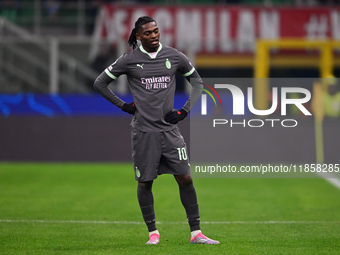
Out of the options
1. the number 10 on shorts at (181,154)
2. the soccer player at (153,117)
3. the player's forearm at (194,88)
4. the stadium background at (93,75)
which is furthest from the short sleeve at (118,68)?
the stadium background at (93,75)

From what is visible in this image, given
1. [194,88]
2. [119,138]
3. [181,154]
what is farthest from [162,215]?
[119,138]

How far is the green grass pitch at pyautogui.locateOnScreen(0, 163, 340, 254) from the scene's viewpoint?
17.8 ft

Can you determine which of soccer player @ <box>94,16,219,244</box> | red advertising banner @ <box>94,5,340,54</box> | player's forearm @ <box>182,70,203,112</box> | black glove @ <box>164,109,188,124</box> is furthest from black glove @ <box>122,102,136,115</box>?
red advertising banner @ <box>94,5,340,54</box>

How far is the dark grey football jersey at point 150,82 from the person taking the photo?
216 inches

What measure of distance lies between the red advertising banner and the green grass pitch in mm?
6043

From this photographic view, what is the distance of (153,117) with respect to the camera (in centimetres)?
548

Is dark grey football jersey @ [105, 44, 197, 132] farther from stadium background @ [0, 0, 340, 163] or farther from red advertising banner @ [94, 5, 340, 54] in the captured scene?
red advertising banner @ [94, 5, 340, 54]

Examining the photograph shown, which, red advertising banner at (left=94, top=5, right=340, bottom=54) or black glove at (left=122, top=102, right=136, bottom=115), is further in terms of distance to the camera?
red advertising banner at (left=94, top=5, right=340, bottom=54)

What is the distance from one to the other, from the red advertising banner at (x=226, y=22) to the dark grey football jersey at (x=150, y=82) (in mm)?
11350

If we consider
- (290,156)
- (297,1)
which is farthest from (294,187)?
(297,1)

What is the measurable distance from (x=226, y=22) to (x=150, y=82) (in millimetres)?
11960

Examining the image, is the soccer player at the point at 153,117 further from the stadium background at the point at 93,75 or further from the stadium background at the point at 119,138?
the stadium background at the point at 93,75

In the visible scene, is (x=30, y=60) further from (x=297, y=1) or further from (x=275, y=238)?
(x=275, y=238)

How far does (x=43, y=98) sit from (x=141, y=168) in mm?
9788
